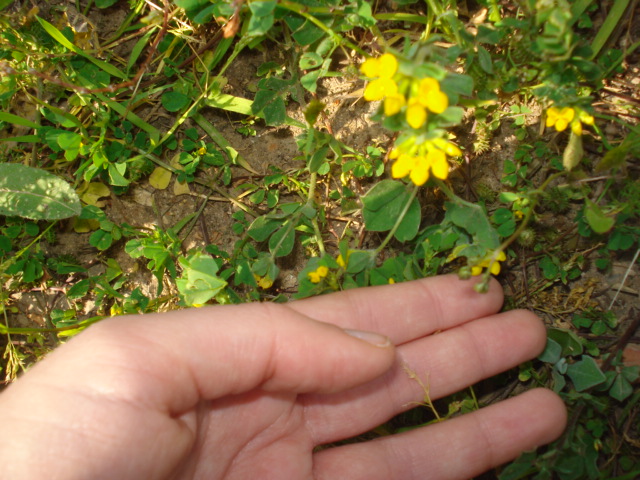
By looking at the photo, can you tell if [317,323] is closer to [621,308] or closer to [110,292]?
[110,292]

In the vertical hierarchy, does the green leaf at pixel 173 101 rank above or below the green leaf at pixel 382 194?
below

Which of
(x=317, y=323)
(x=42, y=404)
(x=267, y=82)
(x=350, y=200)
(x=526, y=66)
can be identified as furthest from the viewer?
(x=350, y=200)

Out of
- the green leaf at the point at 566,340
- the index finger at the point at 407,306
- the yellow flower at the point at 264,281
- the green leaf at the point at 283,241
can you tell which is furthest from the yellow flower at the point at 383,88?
the green leaf at the point at 566,340

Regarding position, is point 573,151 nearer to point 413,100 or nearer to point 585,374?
point 413,100

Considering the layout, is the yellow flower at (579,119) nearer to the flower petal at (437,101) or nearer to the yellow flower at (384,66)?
the flower petal at (437,101)

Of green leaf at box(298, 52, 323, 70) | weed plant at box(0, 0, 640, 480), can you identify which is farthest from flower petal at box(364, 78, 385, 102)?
green leaf at box(298, 52, 323, 70)

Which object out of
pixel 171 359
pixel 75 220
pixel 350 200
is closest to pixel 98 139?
pixel 75 220

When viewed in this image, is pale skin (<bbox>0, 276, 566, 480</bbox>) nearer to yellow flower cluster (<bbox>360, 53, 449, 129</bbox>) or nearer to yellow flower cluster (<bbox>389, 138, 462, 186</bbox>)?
yellow flower cluster (<bbox>389, 138, 462, 186</bbox>)
